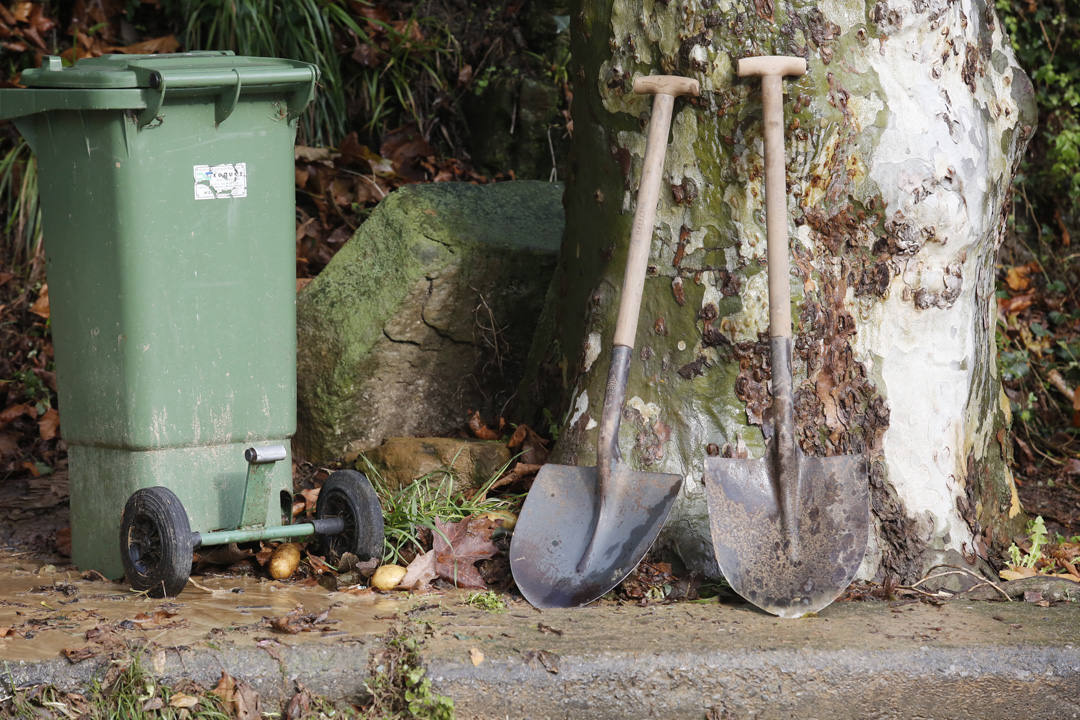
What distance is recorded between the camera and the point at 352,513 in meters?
3.25

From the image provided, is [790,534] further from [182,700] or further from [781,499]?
[182,700]

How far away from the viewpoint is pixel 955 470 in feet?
10.9

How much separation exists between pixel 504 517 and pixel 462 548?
0.72 ft

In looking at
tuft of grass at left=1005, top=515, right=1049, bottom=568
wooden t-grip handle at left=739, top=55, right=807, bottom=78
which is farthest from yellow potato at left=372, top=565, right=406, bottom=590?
tuft of grass at left=1005, top=515, right=1049, bottom=568

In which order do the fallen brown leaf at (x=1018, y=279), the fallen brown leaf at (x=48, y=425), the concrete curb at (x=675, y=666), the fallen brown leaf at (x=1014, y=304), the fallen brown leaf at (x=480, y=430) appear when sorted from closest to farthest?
the concrete curb at (x=675, y=666), the fallen brown leaf at (x=480, y=430), the fallen brown leaf at (x=48, y=425), the fallen brown leaf at (x=1014, y=304), the fallen brown leaf at (x=1018, y=279)

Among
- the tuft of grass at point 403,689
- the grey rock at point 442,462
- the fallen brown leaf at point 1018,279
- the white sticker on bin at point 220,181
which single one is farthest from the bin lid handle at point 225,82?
the fallen brown leaf at point 1018,279

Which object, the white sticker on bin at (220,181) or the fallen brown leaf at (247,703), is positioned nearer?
the fallen brown leaf at (247,703)

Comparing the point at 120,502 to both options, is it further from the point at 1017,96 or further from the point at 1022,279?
the point at 1022,279

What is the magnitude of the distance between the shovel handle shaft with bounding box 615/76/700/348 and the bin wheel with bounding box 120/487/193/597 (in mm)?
1239

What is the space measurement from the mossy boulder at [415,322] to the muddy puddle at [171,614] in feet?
3.29

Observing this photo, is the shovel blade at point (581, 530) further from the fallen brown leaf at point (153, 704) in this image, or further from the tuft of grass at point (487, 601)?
the fallen brown leaf at point (153, 704)

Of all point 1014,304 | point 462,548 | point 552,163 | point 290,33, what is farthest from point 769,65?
point 290,33

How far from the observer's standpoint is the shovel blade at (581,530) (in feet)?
9.89

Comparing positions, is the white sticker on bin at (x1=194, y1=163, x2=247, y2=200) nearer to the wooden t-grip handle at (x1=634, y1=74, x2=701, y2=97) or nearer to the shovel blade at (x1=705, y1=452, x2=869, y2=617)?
the wooden t-grip handle at (x1=634, y1=74, x2=701, y2=97)
